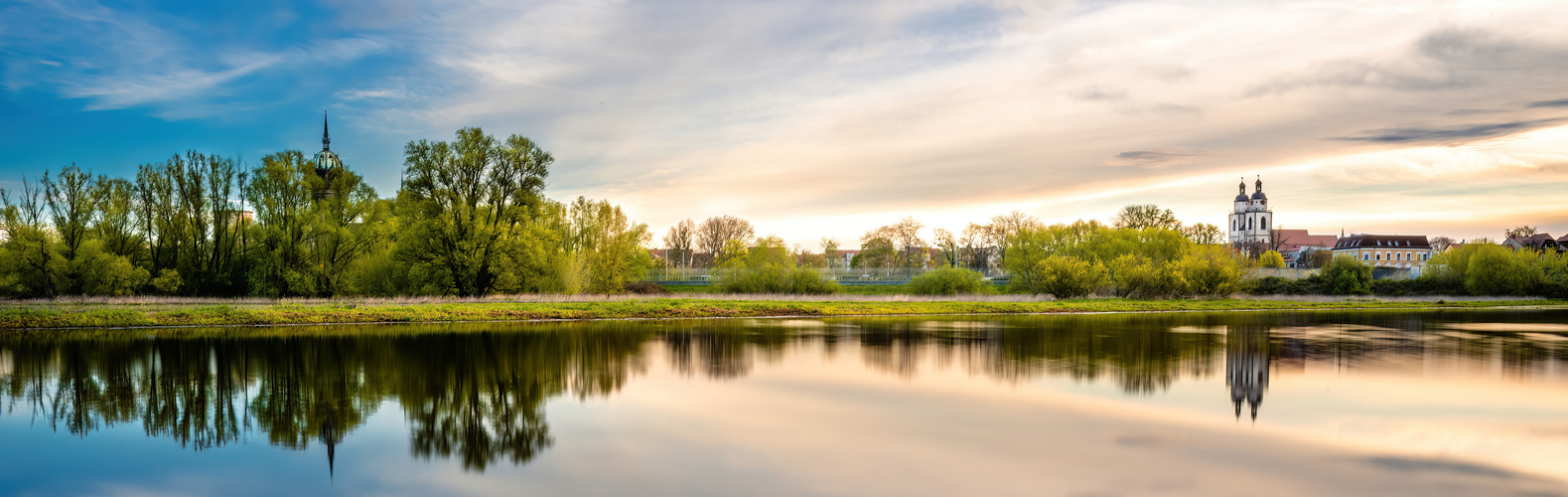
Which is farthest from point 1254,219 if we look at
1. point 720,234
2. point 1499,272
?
point 720,234

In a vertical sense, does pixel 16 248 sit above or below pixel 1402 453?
above

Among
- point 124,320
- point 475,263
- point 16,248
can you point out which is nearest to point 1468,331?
point 475,263

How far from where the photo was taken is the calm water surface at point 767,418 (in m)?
8.20

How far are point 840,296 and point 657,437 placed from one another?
34.4 m

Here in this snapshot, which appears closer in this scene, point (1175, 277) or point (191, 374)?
point (191, 374)

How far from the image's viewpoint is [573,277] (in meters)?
40.9

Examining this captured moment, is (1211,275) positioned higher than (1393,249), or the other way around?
(1393,249)

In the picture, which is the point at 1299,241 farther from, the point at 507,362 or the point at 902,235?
the point at 507,362

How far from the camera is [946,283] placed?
4709 centimetres

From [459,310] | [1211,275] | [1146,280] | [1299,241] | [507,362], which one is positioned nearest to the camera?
[507,362]

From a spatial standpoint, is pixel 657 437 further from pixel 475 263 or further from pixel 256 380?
pixel 475 263

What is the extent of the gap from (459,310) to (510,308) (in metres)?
1.97

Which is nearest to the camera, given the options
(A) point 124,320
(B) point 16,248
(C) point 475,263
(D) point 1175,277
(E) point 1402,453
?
(E) point 1402,453

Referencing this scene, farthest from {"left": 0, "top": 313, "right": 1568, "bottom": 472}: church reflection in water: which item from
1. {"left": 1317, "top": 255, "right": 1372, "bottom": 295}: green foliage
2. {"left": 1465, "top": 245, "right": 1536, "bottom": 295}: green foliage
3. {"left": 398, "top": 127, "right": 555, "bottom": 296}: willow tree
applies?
{"left": 1465, "top": 245, "right": 1536, "bottom": 295}: green foliage
